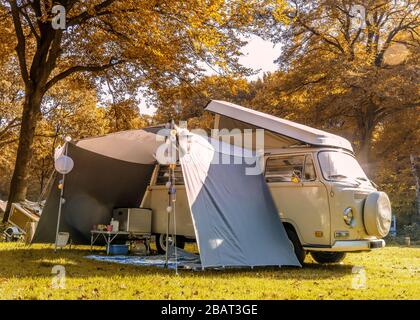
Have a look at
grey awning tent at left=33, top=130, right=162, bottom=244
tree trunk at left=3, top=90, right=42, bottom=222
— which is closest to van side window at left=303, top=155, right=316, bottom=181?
grey awning tent at left=33, top=130, right=162, bottom=244

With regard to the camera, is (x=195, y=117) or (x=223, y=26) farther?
(x=195, y=117)

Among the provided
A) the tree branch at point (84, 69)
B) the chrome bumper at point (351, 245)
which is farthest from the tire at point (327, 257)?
the tree branch at point (84, 69)

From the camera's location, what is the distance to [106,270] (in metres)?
8.95

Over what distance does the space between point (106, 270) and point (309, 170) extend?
4.46 m

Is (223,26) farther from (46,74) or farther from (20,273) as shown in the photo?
(20,273)

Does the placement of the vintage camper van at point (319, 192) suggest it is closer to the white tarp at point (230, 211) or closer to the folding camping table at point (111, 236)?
the white tarp at point (230, 211)

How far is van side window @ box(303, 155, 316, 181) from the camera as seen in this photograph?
9865mm

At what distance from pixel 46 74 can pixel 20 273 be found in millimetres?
10080

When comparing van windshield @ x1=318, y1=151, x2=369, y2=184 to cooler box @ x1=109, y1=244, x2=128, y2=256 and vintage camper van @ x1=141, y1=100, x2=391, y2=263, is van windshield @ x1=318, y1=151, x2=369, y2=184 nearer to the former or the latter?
vintage camper van @ x1=141, y1=100, x2=391, y2=263

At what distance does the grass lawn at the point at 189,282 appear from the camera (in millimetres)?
6602

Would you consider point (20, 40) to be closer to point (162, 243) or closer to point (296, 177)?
point (162, 243)
